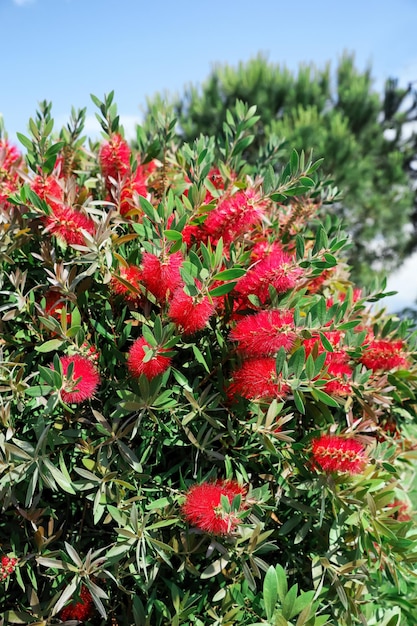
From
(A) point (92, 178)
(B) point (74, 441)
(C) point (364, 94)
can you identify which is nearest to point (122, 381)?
(B) point (74, 441)

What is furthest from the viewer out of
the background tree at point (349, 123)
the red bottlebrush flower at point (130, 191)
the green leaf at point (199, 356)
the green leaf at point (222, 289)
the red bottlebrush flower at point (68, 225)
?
the background tree at point (349, 123)

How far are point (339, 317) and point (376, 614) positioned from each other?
0.99 meters

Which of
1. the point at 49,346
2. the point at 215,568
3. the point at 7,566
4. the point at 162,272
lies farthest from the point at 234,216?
the point at 7,566

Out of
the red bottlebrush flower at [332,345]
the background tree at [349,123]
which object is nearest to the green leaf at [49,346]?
the red bottlebrush flower at [332,345]

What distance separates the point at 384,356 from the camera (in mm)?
1637

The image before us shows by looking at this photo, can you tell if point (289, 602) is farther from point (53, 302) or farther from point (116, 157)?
point (116, 157)

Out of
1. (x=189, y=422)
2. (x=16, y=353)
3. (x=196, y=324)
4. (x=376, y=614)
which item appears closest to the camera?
(x=196, y=324)

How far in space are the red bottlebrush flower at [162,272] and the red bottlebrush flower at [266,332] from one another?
0.16m

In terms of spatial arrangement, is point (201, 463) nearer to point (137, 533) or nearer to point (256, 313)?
point (137, 533)


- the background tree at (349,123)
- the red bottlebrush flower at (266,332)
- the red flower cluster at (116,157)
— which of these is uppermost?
the red flower cluster at (116,157)

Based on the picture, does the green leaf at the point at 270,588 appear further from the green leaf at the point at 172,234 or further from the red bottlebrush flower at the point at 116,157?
the red bottlebrush flower at the point at 116,157

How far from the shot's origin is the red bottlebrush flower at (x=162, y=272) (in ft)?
4.09

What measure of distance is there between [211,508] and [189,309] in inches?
14.7

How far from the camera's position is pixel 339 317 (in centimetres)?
130
